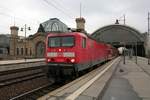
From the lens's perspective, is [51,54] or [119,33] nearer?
[51,54]

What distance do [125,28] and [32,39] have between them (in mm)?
38014

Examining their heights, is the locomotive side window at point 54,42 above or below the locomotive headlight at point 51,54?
above

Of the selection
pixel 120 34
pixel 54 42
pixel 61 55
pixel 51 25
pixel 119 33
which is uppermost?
pixel 51 25

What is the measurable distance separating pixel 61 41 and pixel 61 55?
0.92 meters

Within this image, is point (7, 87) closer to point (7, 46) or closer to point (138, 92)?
point (138, 92)

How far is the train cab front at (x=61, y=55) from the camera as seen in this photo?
14023mm

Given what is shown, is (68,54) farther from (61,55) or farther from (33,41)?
(33,41)

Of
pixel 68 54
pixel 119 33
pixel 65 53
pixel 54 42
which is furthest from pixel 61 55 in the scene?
pixel 119 33

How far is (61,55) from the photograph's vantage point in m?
14.4

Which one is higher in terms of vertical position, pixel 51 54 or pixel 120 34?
pixel 120 34

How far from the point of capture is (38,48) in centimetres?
7956

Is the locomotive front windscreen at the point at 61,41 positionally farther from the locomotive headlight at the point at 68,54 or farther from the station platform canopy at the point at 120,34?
the station platform canopy at the point at 120,34

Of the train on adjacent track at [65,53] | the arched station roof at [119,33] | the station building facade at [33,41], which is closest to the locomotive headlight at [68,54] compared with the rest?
the train on adjacent track at [65,53]

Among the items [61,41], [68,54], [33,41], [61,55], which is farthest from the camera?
[33,41]
